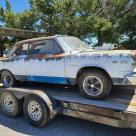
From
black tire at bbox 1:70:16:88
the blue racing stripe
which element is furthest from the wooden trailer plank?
black tire at bbox 1:70:16:88

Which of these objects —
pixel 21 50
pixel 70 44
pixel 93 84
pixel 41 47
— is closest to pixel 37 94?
pixel 93 84

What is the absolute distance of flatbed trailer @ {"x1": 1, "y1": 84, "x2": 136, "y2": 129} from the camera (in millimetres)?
4527

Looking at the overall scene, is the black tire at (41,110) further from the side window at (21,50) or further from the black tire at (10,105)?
the side window at (21,50)

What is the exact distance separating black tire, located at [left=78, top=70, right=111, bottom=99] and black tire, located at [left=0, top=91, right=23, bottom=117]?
181 centimetres

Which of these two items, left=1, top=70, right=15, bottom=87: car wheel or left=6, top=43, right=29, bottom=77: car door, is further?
left=1, top=70, right=15, bottom=87: car wheel

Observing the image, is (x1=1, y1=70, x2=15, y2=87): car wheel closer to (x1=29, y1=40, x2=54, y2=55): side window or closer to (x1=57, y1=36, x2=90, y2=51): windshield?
(x1=29, y1=40, x2=54, y2=55): side window

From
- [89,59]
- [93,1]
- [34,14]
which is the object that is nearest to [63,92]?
[89,59]

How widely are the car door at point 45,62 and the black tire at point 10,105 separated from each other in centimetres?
73

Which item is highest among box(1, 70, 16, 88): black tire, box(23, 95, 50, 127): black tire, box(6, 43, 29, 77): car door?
box(6, 43, 29, 77): car door

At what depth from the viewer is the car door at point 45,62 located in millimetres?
5980

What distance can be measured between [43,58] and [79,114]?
185 centimetres

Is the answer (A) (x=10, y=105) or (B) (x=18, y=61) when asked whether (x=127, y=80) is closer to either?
(A) (x=10, y=105)

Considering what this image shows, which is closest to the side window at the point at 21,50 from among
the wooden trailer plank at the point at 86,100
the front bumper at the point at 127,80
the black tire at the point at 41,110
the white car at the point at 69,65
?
the white car at the point at 69,65

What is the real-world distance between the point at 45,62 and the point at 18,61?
114 cm
